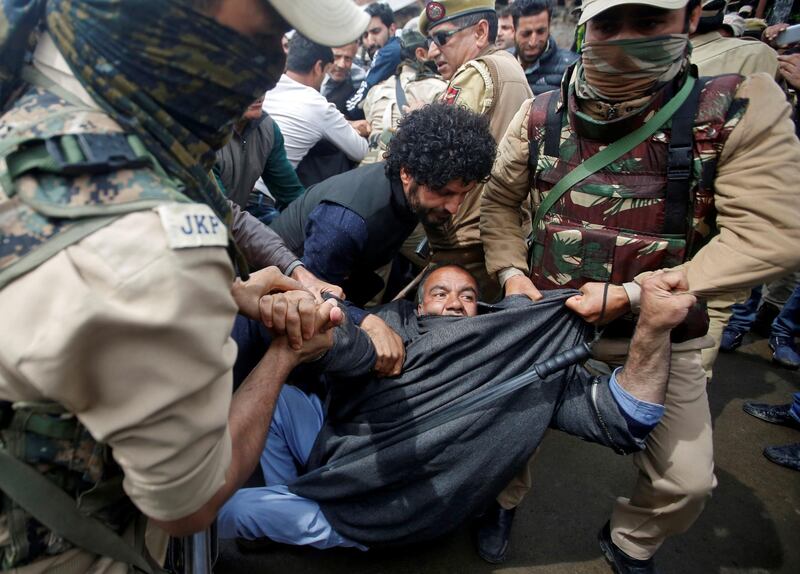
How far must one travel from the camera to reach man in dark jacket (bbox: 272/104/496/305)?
2.29 meters

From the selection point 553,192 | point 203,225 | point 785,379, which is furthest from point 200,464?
point 785,379

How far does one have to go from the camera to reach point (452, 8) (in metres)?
3.32

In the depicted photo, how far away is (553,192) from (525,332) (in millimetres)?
636

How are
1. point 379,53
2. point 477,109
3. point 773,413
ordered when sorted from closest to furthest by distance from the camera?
point 477,109 → point 773,413 → point 379,53

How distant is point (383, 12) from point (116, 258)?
617 centimetres

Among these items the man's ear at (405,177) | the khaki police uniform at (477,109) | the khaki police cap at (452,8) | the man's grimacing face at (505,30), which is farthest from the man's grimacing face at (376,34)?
the man's ear at (405,177)

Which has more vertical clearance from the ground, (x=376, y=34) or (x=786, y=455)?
(x=376, y=34)

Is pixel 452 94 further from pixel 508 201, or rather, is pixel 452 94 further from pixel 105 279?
pixel 105 279

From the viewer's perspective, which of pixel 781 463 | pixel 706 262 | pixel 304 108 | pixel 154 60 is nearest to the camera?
pixel 154 60

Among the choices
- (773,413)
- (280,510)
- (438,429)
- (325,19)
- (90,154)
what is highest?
(325,19)

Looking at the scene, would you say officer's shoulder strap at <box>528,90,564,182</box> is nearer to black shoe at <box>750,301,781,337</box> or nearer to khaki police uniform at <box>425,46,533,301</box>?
khaki police uniform at <box>425,46,533,301</box>

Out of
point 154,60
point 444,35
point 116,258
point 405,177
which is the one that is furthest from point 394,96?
point 116,258

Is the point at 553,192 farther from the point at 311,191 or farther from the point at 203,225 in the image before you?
the point at 203,225

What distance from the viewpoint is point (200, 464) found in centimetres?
80
